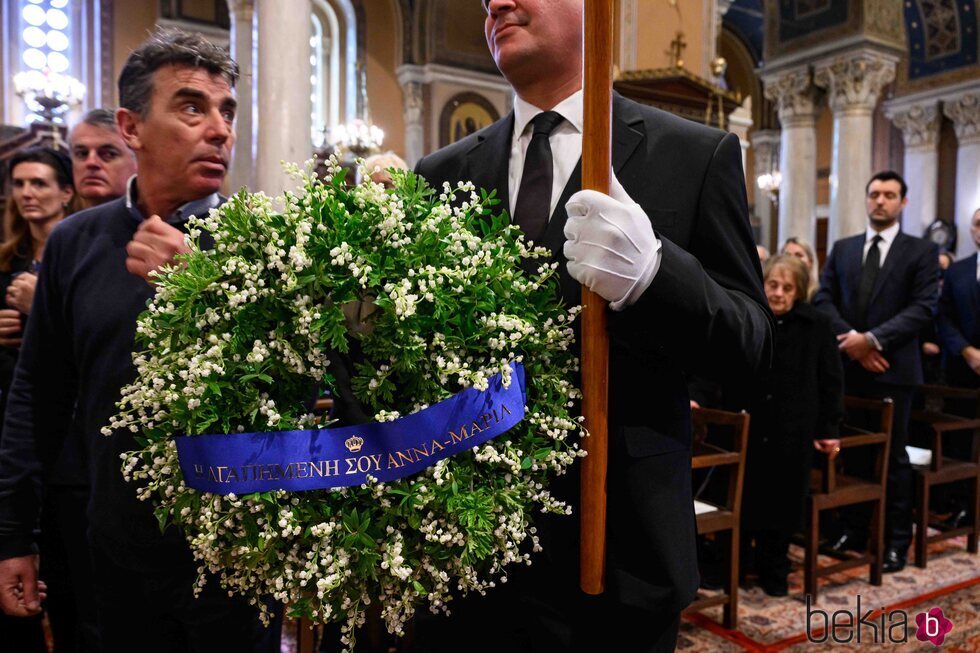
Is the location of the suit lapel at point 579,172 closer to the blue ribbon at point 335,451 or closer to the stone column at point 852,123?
the blue ribbon at point 335,451

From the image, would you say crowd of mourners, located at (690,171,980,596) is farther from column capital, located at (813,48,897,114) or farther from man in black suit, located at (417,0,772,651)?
column capital, located at (813,48,897,114)

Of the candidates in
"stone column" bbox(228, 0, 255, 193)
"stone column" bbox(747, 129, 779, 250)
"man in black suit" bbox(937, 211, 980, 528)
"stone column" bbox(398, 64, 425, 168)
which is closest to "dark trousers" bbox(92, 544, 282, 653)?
"man in black suit" bbox(937, 211, 980, 528)

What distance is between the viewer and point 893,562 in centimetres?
453

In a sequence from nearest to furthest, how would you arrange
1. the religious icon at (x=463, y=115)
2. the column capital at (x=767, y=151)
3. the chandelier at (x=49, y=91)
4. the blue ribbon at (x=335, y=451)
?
the blue ribbon at (x=335, y=451)
the chandelier at (x=49, y=91)
the religious icon at (x=463, y=115)
the column capital at (x=767, y=151)

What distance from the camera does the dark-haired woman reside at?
8.72ft

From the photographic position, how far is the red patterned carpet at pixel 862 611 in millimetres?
3504

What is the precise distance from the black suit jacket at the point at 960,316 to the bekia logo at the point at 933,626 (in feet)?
7.41

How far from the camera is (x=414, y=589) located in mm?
999

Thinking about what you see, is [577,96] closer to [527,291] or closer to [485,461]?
[527,291]

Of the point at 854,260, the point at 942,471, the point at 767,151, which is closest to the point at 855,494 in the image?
the point at 942,471

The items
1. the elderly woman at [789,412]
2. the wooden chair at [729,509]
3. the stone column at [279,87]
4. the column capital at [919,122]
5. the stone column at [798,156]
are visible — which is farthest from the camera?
the column capital at [919,122]

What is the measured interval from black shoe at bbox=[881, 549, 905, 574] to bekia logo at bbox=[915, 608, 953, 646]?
2.17 ft

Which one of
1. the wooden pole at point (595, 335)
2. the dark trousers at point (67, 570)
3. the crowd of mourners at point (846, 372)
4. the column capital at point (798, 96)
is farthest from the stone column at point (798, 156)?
the wooden pole at point (595, 335)

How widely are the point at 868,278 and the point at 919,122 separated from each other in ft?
41.3
